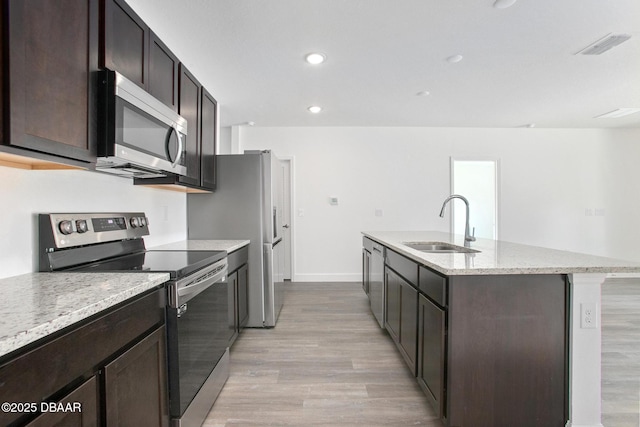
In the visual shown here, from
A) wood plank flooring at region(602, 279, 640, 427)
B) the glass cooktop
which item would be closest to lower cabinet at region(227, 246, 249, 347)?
the glass cooktop

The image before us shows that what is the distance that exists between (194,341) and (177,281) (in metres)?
0.38

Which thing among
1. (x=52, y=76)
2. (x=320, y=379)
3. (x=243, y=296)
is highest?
(x=52, y=76)

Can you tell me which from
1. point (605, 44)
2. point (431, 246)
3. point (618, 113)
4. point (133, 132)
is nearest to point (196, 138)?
point (133, 132)

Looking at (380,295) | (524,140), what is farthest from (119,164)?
(524,140)

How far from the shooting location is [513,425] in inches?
53.4

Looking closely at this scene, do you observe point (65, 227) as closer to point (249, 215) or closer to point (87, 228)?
point (87, 228)

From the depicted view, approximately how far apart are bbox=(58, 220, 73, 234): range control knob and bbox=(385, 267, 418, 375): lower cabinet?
1.88 metres

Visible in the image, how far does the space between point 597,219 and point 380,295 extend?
4.70 meters

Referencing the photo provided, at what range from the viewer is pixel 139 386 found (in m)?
1.06

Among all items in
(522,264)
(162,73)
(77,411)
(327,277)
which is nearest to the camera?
(77,411)

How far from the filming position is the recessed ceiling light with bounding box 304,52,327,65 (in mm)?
2479

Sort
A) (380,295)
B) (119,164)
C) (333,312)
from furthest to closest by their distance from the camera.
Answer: (333,312) < (380,295) < (119,164)

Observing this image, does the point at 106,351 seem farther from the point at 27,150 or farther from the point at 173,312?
the point at 27,150

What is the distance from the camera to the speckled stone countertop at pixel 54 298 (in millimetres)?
663
